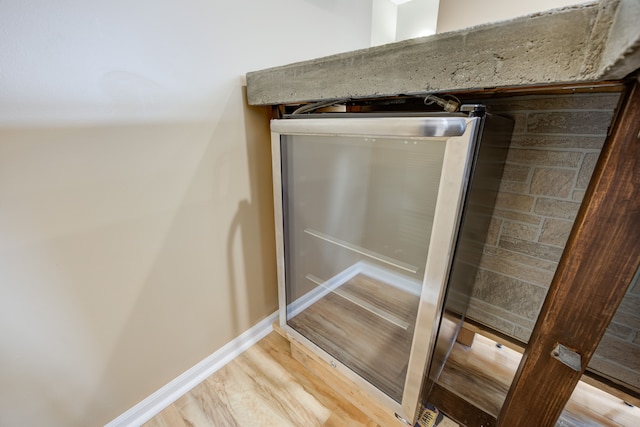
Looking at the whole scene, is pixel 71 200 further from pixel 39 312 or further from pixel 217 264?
pixel 217 264

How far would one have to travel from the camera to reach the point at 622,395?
0.95 meters

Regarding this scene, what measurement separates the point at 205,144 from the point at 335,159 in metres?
0.52

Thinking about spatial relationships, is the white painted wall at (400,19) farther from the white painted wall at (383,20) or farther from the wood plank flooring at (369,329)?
the wood plank flooring at (369,329)

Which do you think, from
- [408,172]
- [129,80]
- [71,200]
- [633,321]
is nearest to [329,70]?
[408,172]

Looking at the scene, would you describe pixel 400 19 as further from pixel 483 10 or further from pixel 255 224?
pixel 255 224

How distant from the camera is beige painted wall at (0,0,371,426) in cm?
64

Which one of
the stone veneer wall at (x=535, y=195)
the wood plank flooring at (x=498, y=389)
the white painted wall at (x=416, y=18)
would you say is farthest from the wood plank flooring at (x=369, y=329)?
the white painted wall at (x=416, y=18)

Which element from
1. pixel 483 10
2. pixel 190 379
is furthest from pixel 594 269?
pixel 483 10

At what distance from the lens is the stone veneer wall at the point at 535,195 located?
2.85 feet

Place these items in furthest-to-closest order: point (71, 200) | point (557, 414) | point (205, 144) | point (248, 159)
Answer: point (248, 159), point (205, 144), point (71, 200), point (557, 414)

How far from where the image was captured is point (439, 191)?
1.96 feet

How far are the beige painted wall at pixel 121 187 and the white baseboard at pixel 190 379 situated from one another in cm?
4

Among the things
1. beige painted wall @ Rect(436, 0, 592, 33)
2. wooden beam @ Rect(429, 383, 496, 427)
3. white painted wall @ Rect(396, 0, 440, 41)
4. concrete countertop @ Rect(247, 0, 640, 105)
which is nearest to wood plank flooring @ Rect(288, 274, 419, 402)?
wooden beam @ Rect(429, 383, 496, 427)

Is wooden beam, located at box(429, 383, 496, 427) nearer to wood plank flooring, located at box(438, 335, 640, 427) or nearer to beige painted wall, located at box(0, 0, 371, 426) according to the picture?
wood plank flooring, located at box(438, 335, 640, 427)
